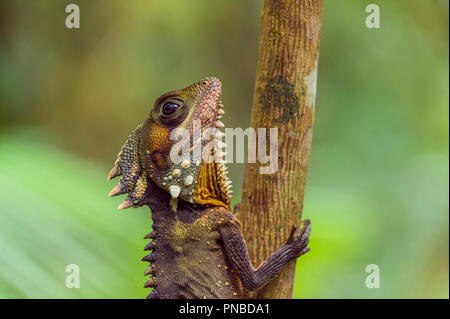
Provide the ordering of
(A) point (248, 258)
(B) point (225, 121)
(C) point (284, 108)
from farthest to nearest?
(B) point (225, 121), (A) point (248, 258), (C) point (284, 108)

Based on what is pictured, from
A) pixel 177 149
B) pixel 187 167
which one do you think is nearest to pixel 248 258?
pixel 187 167

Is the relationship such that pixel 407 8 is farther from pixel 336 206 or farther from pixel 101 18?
pixel 101 18

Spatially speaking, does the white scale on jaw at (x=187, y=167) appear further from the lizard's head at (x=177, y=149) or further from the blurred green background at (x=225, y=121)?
the blurred green background at (x=225, y=121)

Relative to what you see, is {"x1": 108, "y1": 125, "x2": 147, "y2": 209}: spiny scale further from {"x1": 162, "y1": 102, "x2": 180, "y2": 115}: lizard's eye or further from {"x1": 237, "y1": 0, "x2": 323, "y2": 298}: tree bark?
Result: {"x1": 237, "y1": 0, "x2": 323, "y2": 298}: tree bark

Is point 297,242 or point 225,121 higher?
point 225,121

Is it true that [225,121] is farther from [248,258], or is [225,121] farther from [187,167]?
[248,258]

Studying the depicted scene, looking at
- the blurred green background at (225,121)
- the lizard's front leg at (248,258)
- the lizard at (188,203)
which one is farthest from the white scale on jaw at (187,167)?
the blurred green background at (225,121)

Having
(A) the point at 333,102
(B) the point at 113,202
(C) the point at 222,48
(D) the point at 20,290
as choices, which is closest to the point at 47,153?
(B) the point at 113,202

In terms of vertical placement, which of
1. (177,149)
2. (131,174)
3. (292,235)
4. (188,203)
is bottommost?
(292,235)
